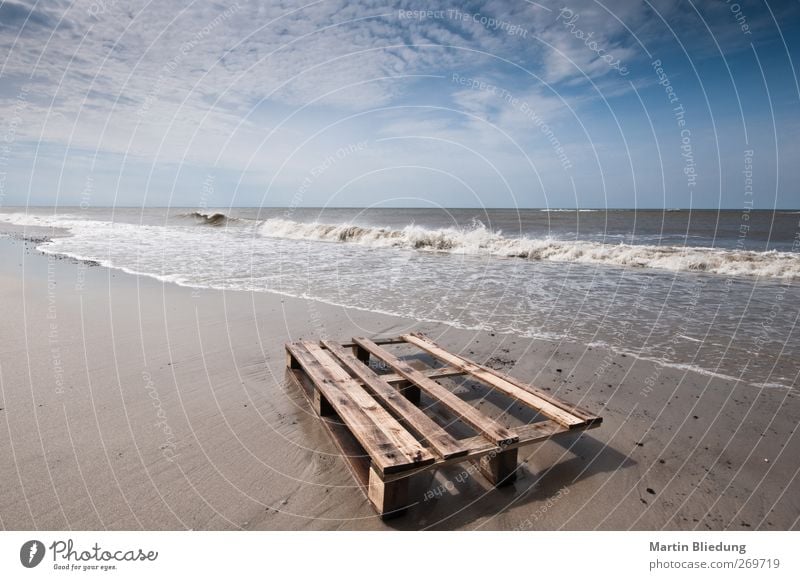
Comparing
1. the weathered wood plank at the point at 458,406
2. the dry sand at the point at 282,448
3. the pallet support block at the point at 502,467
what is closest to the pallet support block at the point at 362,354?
the weathered wood plank at the point at 458,406

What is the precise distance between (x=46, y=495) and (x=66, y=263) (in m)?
13.6

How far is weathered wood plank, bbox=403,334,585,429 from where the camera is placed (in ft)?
12.3

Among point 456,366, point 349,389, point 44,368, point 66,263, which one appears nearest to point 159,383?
point 44,368

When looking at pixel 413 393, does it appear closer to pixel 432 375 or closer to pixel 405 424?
pixel 432 375

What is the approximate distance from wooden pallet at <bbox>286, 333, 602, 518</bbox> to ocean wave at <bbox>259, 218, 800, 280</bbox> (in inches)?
598

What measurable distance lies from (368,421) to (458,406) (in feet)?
2.98

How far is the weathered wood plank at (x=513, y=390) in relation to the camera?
12.3 ft

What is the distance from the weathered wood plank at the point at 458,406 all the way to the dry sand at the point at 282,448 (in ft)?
1.53

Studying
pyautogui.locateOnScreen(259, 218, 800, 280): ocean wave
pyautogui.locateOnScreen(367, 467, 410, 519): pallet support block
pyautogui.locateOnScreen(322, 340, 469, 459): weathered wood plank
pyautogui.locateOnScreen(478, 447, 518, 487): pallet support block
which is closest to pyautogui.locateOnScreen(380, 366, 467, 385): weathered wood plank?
pyautogui.locateOnScreen(322, 340, 469, 459): weathered wood plank

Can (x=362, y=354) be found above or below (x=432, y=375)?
below

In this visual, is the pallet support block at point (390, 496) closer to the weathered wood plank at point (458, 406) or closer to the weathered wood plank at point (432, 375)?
the weathered wood plank at point (458, 406)

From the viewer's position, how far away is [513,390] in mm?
4355

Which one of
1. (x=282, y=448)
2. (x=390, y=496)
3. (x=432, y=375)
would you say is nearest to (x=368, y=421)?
(x=390, y=496)

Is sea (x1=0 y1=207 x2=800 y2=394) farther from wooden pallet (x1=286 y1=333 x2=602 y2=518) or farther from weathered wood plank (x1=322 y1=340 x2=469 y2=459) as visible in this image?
weathered wood plank (x1=322 y1=340 x2=469 y2=459)
